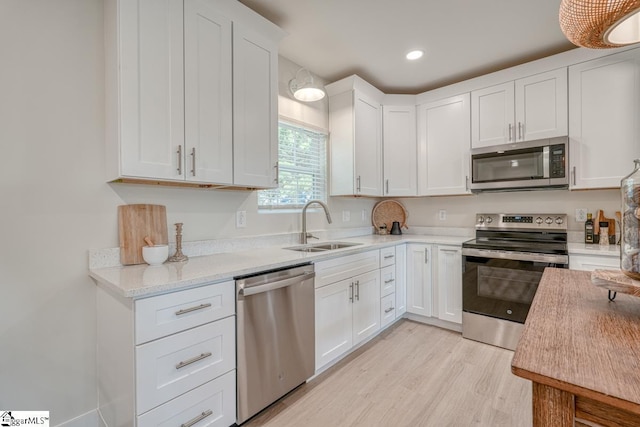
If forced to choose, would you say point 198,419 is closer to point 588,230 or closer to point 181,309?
point 181,309

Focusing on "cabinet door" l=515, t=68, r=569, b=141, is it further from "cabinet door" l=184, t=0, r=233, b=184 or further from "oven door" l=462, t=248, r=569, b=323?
"cabinet door" l=184, t=0, r=233, b=184

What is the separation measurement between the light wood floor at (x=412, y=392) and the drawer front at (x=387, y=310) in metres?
0.25

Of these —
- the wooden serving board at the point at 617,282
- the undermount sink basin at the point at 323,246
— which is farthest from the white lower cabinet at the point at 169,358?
the wooden serving board at the point at 617,282

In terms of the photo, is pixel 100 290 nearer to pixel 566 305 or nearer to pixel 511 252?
pixel 566 305

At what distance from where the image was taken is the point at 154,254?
1.68m

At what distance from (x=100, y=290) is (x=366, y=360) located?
6.15 ft

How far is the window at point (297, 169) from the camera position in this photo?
8.64 feet

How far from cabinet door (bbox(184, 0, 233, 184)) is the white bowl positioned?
0.43m

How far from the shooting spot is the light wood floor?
169cm

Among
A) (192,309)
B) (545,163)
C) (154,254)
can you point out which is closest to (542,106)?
(545,163)

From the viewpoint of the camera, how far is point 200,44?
1.74 m

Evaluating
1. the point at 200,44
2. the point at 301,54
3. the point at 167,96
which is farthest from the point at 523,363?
the point at 301,54

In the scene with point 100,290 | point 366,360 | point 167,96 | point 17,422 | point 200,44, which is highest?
point 200,44

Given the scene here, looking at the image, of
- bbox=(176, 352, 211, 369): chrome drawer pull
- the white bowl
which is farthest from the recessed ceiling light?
bbox=(176, 352, 211, 369): chrome drawer pull
